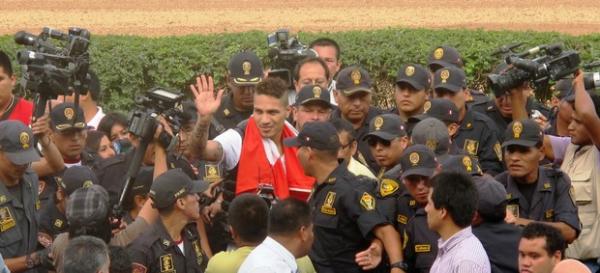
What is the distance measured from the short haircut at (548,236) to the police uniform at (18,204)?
11.3 feet

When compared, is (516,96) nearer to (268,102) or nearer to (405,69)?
(405,69)

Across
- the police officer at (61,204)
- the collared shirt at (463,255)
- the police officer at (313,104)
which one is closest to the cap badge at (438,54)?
the police officer at (313,104)

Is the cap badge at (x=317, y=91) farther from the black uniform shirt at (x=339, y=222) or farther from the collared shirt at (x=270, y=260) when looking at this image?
the collared shirt at (x=270, y=260)

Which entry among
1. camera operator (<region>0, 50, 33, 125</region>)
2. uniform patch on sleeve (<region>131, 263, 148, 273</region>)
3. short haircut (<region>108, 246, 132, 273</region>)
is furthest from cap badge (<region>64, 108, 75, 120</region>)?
short haircut (<region>108, 246, 132, 273</region>)

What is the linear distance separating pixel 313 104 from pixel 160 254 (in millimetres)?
2568

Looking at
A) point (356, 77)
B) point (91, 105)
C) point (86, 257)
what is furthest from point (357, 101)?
point (86, 257)

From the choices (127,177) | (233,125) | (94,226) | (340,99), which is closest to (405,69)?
(340,99)

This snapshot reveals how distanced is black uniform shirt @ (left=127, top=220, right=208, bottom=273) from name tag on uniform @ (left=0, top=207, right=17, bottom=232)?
3.73ft

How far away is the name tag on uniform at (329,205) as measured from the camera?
9.36 meters

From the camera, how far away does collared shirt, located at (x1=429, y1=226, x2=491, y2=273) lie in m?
8.25

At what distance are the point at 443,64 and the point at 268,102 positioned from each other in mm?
2734

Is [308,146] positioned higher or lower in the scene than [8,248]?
higher

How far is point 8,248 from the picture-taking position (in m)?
9.64

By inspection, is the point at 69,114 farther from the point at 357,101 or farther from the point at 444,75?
the point at 444,75
